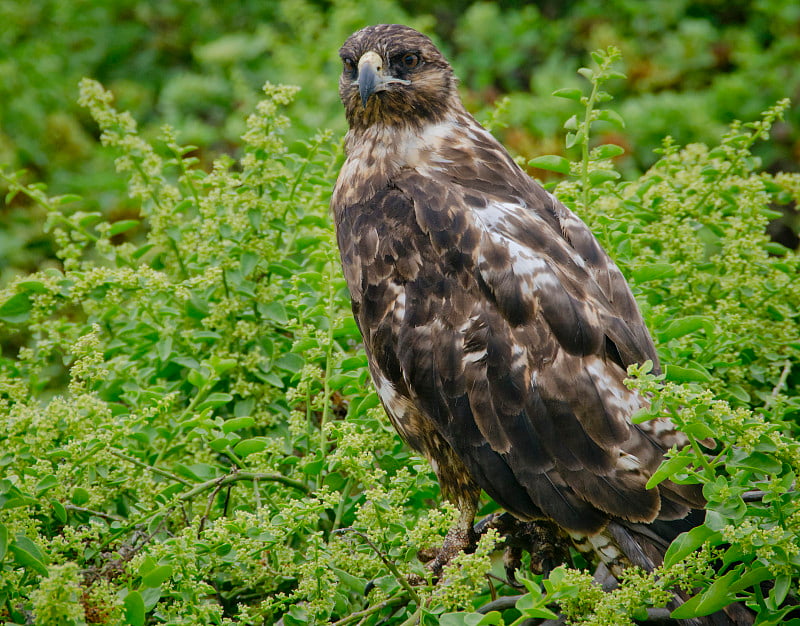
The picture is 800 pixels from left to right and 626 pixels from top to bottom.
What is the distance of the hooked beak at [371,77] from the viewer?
8.69ft

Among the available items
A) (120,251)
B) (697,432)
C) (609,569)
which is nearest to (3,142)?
(120,251)

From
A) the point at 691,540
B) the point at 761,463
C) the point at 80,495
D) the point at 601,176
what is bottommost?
the point at 691,540

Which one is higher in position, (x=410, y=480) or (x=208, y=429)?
(x=208, y=429)

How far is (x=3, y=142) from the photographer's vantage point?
6137 mm

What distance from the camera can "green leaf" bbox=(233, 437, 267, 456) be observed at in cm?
206

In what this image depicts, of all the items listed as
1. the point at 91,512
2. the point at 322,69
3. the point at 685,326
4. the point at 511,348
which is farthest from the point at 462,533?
the point at 322,69

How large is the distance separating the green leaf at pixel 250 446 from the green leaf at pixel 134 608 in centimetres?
44

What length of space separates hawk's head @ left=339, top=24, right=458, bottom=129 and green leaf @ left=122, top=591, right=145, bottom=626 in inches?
59.8

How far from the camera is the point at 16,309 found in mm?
2314

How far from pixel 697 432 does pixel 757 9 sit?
18.5ft

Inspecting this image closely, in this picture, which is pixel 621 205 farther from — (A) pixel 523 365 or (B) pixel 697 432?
(B) pixel 697 432

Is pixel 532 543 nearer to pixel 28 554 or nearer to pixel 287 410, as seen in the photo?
pixel 287 410

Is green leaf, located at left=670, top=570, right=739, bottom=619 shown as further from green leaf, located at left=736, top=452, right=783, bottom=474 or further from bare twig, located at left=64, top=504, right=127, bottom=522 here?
bare twig, located at left=64, top=504, right=127, bottom=522

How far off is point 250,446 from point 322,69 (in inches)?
159
